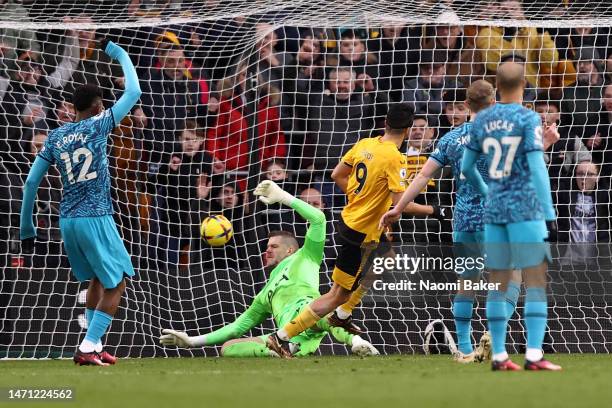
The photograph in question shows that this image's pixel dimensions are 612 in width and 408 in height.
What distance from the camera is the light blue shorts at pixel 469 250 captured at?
926 centimetres

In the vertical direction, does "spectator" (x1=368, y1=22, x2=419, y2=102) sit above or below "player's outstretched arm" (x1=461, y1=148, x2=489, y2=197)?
above

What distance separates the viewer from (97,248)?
9516mm

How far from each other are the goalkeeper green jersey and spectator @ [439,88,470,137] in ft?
8.26

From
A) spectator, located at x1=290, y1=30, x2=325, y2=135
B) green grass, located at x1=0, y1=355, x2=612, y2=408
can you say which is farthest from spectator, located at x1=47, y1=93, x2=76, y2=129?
green grass, located at x1=0, y1=355, x2=612, y2=408

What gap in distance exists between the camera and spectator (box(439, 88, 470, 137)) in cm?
1286

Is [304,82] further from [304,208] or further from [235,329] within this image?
[235,329]

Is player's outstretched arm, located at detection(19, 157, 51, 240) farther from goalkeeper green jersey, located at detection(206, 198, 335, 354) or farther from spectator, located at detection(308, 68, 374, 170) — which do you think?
spectator, located at detection(308, 68, 374, 170)

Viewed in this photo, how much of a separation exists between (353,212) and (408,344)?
2.09 meters

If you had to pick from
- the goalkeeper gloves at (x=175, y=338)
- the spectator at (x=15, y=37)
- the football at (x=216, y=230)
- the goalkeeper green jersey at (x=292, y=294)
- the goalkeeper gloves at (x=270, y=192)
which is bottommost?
the goalkeeper gloves at (x=175, y=338)

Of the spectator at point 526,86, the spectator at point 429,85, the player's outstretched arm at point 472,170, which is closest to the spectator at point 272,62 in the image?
the spectator at point 429,85

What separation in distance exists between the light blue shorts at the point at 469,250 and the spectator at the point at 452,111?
3.62 m

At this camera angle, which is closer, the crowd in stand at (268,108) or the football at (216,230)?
the football at (216,230)

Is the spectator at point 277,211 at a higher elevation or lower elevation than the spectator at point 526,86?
lower

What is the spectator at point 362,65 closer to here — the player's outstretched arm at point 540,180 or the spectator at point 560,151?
the spectator at point 560,151
